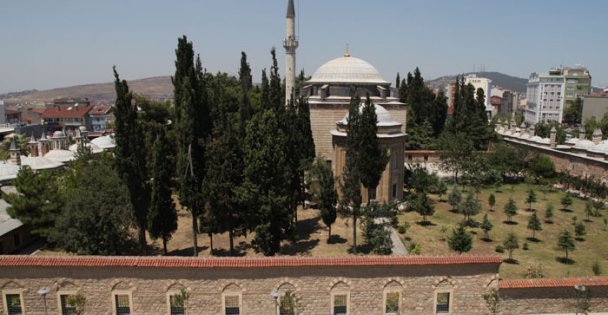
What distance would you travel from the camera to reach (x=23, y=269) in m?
11.2

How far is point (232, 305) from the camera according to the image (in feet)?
37.4

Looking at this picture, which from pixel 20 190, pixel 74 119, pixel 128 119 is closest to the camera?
pixel 128 119

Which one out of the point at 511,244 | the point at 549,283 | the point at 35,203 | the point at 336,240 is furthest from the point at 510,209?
the point at 35,203

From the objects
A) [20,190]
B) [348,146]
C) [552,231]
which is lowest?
[552,231]

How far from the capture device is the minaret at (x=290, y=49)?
3403 centimetres

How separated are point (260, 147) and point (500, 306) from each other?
9393mm

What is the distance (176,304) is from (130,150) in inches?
249

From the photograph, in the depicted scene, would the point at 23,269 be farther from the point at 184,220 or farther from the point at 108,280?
the point at 184,220

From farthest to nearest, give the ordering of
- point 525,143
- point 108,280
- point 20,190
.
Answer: point 525,143, point 20,190, point 108,280

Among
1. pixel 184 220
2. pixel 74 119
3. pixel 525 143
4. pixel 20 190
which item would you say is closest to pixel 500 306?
pixel 184 220

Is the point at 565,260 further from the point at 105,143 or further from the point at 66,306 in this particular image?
the point at 105,143

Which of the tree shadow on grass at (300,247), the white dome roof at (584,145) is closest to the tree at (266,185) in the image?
the tree shadow on grass at (300,247)

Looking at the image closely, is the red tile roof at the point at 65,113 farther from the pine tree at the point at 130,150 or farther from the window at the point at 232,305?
the window at the point at 232,305

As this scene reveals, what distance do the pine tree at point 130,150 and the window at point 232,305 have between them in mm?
6000
